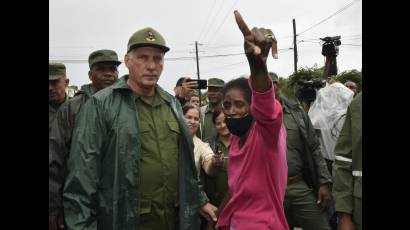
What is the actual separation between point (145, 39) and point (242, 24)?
4.27 ft

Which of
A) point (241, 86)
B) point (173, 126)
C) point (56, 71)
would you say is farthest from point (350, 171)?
point (56, 71)

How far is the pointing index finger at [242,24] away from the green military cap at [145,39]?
1254 mm

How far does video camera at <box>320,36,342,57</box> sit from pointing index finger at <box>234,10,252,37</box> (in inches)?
188

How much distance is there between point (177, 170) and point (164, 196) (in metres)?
0.22

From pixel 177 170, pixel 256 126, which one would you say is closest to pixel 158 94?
pixel 177 170

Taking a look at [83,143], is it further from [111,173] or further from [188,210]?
[188,210]

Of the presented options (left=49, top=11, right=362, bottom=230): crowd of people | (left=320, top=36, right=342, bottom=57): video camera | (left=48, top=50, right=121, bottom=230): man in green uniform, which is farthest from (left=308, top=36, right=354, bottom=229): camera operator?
(left=48, top=50, right=121, bottom=230): man in green uniform

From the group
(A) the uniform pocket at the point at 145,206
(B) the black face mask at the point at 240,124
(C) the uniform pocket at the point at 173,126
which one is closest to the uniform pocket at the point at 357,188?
(B) the black face mask at the point at 240,124

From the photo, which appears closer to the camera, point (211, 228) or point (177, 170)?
point (177, 170)

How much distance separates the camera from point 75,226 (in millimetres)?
2574

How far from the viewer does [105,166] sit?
2.85 m

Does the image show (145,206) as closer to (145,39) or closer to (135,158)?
(135,158)

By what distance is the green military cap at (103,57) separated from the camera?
14.7ft
